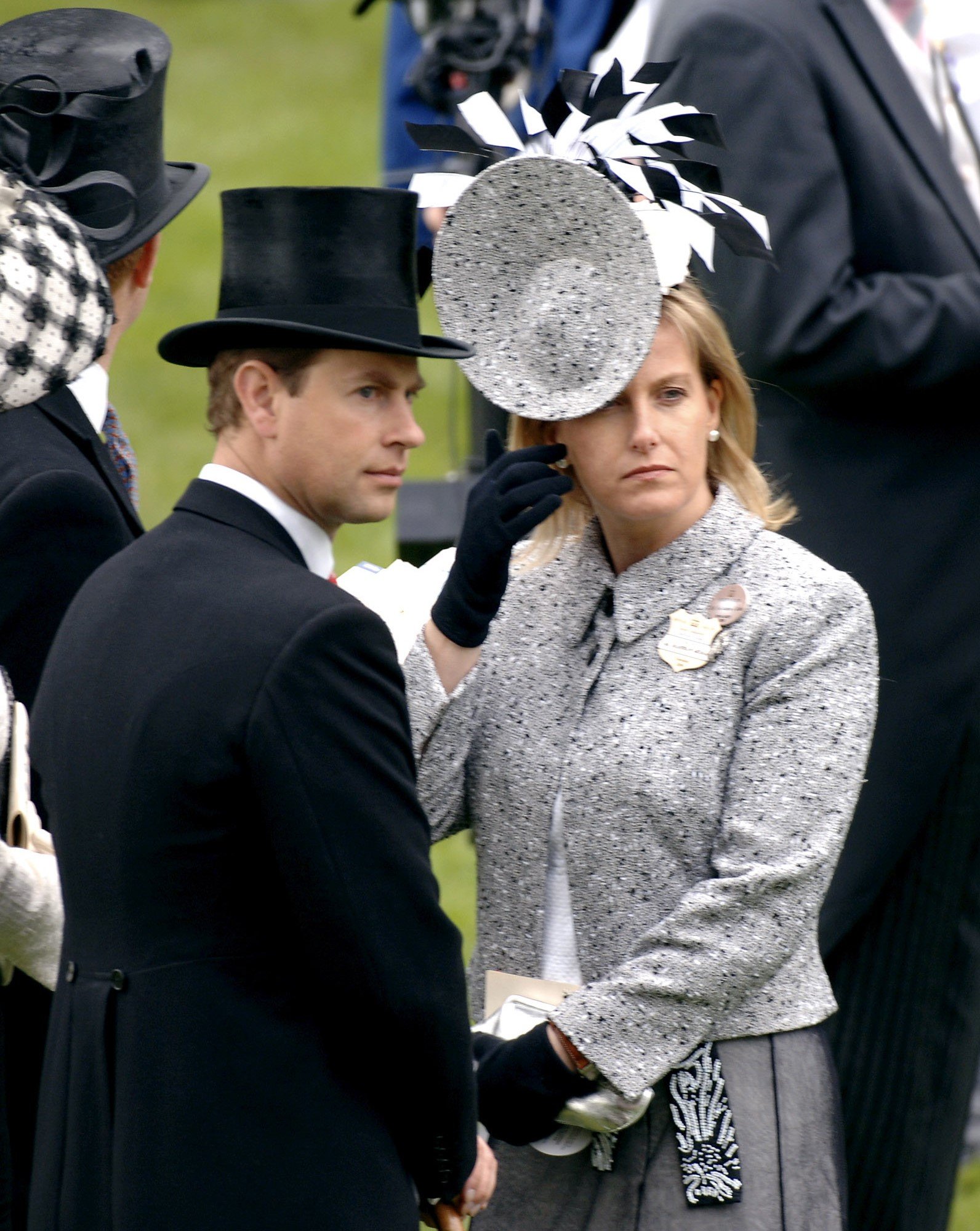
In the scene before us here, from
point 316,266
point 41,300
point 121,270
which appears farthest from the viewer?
point 121,270

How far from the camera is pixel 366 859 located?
79.3 inches

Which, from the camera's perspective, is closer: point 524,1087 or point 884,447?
point 524,1087

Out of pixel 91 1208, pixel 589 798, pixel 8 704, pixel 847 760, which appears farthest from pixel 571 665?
pixel 91 1208

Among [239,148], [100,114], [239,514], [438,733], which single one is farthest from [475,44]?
[239,148]

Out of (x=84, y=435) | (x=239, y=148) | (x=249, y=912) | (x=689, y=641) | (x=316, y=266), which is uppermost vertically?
(x=316, y=266)

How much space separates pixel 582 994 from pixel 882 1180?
1313mm

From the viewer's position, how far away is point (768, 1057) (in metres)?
2.35

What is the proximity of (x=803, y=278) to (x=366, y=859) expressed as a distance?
5.33 feet

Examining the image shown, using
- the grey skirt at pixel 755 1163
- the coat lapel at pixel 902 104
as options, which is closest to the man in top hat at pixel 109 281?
the grey skirt at pixel 755 1163

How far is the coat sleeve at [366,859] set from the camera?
1963 mm

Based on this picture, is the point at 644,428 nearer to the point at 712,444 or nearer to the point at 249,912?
the point at 712,444

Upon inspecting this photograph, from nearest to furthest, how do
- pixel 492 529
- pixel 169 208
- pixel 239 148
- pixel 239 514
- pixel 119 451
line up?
pixel 239 514 < pixel 492 529 < pixel 169 208 < pixel 119 451 < pixel 239 148

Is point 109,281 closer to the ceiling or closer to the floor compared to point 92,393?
closer to the ceiling

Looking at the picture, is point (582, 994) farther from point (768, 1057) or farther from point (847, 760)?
point (847, 760)
